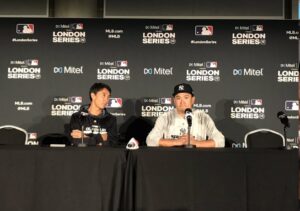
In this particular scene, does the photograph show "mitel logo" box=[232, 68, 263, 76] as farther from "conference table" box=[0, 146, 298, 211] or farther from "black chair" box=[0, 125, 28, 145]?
"black chair" box=[0, 125, 28, 145]

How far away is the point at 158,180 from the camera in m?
2.97

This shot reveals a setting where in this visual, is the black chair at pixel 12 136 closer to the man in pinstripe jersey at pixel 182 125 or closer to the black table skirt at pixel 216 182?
the man in pinstripe jersey at pixel 182 125

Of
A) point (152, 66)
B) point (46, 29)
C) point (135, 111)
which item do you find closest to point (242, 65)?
point (152, 66)

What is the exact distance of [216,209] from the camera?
2.95 metres

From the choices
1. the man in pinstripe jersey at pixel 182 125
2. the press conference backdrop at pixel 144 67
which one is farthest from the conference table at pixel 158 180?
the press conference backdrop at pixel 144 67

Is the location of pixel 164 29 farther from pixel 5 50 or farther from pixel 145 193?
pixel 145 193

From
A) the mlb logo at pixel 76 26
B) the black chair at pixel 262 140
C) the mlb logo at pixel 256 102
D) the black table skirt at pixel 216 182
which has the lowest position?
the black table skirt at pixel 216 182

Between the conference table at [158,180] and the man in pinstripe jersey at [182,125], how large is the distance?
1.06 metres

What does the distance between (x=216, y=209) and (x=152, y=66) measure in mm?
2660

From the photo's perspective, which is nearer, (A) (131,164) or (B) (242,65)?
(A) (131,164)

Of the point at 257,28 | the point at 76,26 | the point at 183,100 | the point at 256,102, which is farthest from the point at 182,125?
the point at 76,26

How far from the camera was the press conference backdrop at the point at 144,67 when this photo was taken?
5.25 m

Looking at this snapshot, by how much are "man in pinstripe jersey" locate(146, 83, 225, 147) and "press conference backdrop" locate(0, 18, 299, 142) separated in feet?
3.12

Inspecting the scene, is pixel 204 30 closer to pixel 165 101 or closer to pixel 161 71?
pixel 161 71
